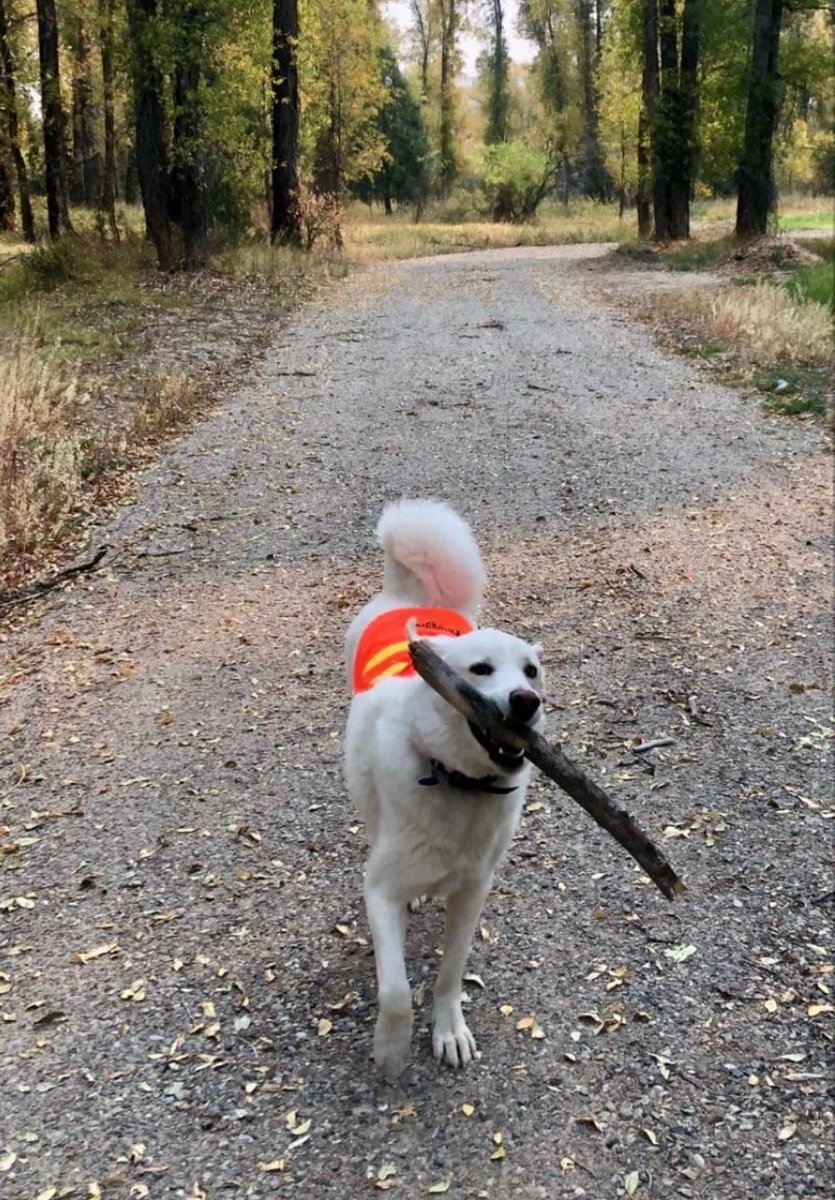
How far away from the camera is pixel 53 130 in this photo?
21.6 meters

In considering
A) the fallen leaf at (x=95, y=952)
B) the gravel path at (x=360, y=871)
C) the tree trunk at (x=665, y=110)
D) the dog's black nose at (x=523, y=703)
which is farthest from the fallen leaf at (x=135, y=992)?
the tree trunk at (x=665, y=110)

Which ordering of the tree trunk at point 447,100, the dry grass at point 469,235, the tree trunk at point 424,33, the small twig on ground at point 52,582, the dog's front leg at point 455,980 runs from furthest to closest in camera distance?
the tree trunk at point 424,33
the tree trunk at point 447,100
the dry grass at point 469,235
the small twig on ground at point 52,582
the dog's front leg at point 455,980

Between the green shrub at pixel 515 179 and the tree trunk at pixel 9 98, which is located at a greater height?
the green shrub at pixel 515 179

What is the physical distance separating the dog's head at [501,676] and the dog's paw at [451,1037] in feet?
2.70

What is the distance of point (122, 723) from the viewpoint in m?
4.32

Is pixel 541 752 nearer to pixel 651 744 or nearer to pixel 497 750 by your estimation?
pixel 497 750

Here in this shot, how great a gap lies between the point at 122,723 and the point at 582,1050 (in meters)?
2.54

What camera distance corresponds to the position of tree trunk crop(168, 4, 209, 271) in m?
14.8

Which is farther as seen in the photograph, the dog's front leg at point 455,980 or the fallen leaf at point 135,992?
the fallen leaf at point 135,992

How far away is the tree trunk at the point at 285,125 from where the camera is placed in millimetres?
19641

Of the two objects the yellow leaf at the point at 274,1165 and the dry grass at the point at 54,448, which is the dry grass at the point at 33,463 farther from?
the yellow leaf at the point at 274,1165

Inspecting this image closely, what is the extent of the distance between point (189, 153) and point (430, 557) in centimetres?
1529

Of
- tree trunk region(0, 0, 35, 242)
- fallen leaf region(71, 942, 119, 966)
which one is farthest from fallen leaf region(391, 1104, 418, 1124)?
tree trunk region(0, 0, 35, 242)

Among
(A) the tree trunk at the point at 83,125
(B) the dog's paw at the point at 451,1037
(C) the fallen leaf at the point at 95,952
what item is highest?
(A) the tree trunk at the point at 83,125
